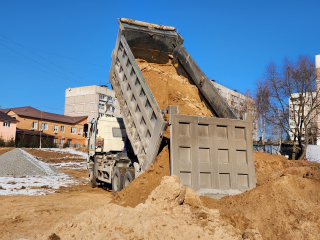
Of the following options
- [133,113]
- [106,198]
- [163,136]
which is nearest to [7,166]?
[106,198]

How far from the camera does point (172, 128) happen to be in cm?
542

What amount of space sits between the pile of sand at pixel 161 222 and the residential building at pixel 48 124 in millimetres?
45083

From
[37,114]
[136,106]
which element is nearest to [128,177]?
[136,106]

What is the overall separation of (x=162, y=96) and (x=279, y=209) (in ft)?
12.6

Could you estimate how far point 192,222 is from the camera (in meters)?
3.95

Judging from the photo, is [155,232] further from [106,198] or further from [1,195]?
[1,195]

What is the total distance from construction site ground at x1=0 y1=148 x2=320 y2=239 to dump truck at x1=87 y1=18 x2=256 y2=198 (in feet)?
1.31

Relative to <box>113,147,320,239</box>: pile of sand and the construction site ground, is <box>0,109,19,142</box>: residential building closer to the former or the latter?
the construction site ground

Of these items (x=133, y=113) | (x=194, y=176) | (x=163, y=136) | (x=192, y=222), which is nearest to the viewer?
(x=192, y=222)

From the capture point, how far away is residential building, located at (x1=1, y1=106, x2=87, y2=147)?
156ft

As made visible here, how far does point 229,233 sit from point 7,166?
552 inches

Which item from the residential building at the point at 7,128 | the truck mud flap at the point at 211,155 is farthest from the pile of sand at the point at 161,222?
the residential building at the point at 7,128

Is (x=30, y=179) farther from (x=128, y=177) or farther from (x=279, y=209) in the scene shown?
(x=279, y=209)

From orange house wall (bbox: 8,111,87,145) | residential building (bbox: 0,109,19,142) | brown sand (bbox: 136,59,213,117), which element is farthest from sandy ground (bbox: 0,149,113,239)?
orange house wall (bbox: 8,111,87,145)
